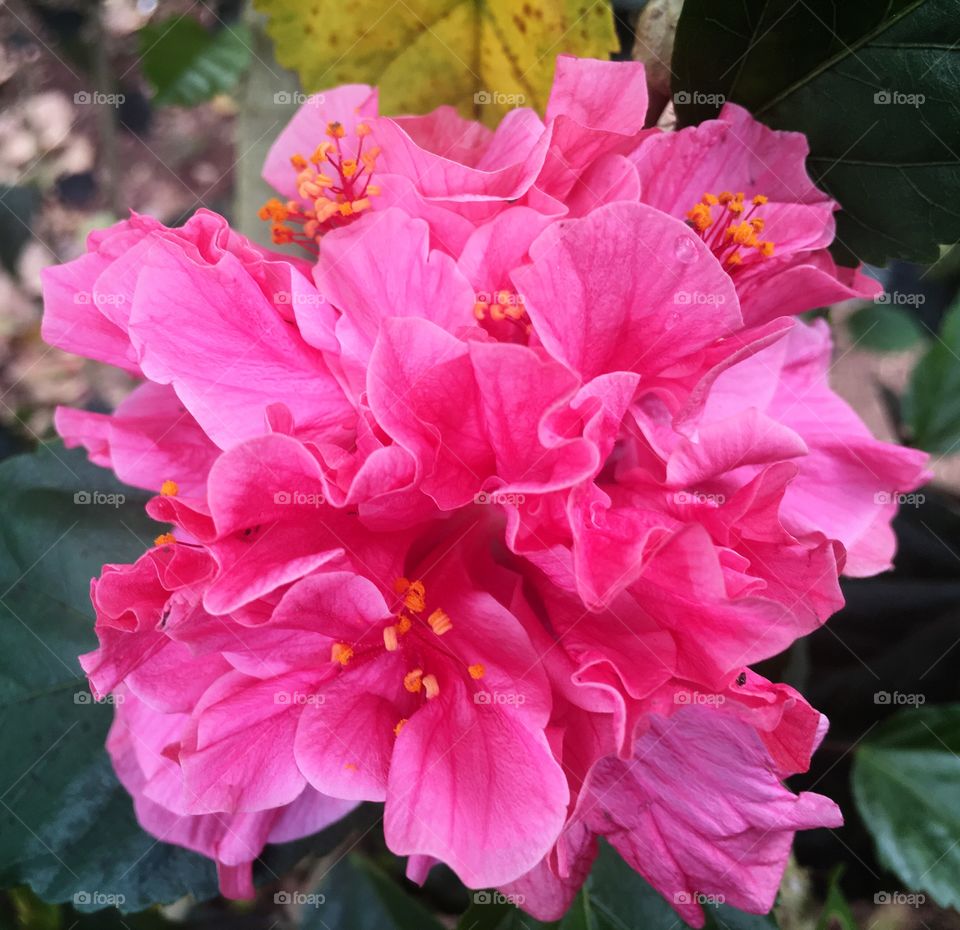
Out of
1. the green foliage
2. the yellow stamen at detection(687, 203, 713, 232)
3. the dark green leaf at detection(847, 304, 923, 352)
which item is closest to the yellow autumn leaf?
the yellow stamen at detection(687, 203, 713, 232)

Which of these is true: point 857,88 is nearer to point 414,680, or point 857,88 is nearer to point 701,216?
point 701,216

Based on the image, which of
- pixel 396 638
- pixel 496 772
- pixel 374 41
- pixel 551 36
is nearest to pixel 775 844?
pixel 496 772

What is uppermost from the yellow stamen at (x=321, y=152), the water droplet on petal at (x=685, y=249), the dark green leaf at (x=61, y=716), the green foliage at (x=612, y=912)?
the yellow stamen at (x=321, y=152)

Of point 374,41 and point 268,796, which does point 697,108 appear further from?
point 268,796

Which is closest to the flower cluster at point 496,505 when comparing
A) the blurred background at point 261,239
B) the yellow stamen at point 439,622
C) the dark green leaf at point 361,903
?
the yellow stamen at point 439,622

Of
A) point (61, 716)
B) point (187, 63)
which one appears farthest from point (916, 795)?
point (187, 63)

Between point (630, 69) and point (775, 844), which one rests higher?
point (630, 69)

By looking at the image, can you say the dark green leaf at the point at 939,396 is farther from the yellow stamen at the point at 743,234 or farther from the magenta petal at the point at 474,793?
the magenta petal at the point at 474,793
